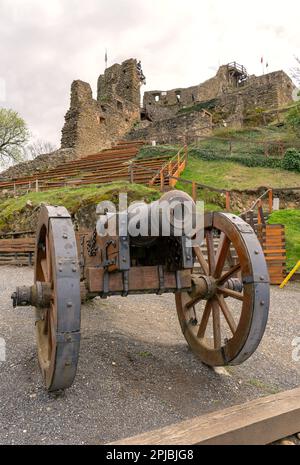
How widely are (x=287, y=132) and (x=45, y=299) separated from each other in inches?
983

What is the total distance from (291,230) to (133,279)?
8594 millimetres

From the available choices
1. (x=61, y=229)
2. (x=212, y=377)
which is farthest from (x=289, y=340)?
(x=61, y=229)

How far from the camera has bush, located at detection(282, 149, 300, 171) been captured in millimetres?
18188

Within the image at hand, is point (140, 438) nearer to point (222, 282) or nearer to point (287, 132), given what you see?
point (222, 282)

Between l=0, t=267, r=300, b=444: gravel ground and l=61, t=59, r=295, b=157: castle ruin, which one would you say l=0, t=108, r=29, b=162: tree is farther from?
l=0, t=267, r=300, b=444: gravel ground

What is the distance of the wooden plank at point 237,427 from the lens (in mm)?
2018

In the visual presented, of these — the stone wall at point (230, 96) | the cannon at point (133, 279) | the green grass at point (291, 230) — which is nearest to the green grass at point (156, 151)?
the stone wall at point (230, 96)

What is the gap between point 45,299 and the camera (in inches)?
112

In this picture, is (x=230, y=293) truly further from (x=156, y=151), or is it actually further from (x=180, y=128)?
(x=180, y=128)

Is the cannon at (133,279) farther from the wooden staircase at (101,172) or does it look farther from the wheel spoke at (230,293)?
the wooden staircase at (101,172)

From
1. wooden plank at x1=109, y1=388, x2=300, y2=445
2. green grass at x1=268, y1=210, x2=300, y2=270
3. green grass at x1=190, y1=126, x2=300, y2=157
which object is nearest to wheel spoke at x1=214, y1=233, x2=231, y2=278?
wooden plank at x1=109, y1=388, x2=300, y2=445

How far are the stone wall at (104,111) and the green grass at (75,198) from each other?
1632 centimetres
